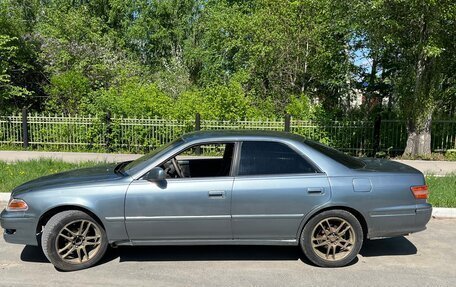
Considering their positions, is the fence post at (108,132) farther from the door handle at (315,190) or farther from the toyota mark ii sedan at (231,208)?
the door handle at (315,190)

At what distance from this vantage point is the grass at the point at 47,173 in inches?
274

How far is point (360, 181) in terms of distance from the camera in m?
4.48

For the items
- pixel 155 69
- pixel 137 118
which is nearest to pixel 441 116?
pixel 137 118

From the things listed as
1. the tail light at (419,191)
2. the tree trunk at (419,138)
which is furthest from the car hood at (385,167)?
the tree trunk at (419,138)

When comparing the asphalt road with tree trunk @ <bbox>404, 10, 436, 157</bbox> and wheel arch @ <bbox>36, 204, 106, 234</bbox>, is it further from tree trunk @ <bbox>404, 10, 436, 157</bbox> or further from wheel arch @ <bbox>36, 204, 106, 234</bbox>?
tree trunk @ <bbox>404, 10, 436, 157</bbox>

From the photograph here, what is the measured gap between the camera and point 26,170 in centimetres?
893

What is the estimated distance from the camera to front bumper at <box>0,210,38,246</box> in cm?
438

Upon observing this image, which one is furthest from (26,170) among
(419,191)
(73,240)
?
(419,191)

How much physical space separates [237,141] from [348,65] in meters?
14.2

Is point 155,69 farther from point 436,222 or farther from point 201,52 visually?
point 436,222

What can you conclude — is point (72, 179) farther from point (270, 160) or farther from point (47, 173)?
point (47, 173)

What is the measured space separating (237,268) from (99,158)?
7.80 metres

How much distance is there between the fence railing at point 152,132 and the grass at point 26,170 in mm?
2846

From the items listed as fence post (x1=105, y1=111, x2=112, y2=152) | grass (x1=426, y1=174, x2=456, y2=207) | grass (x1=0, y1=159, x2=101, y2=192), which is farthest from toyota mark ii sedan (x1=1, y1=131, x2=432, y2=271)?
fence post (x1=105, y1=111, x2=112, y2=152)
